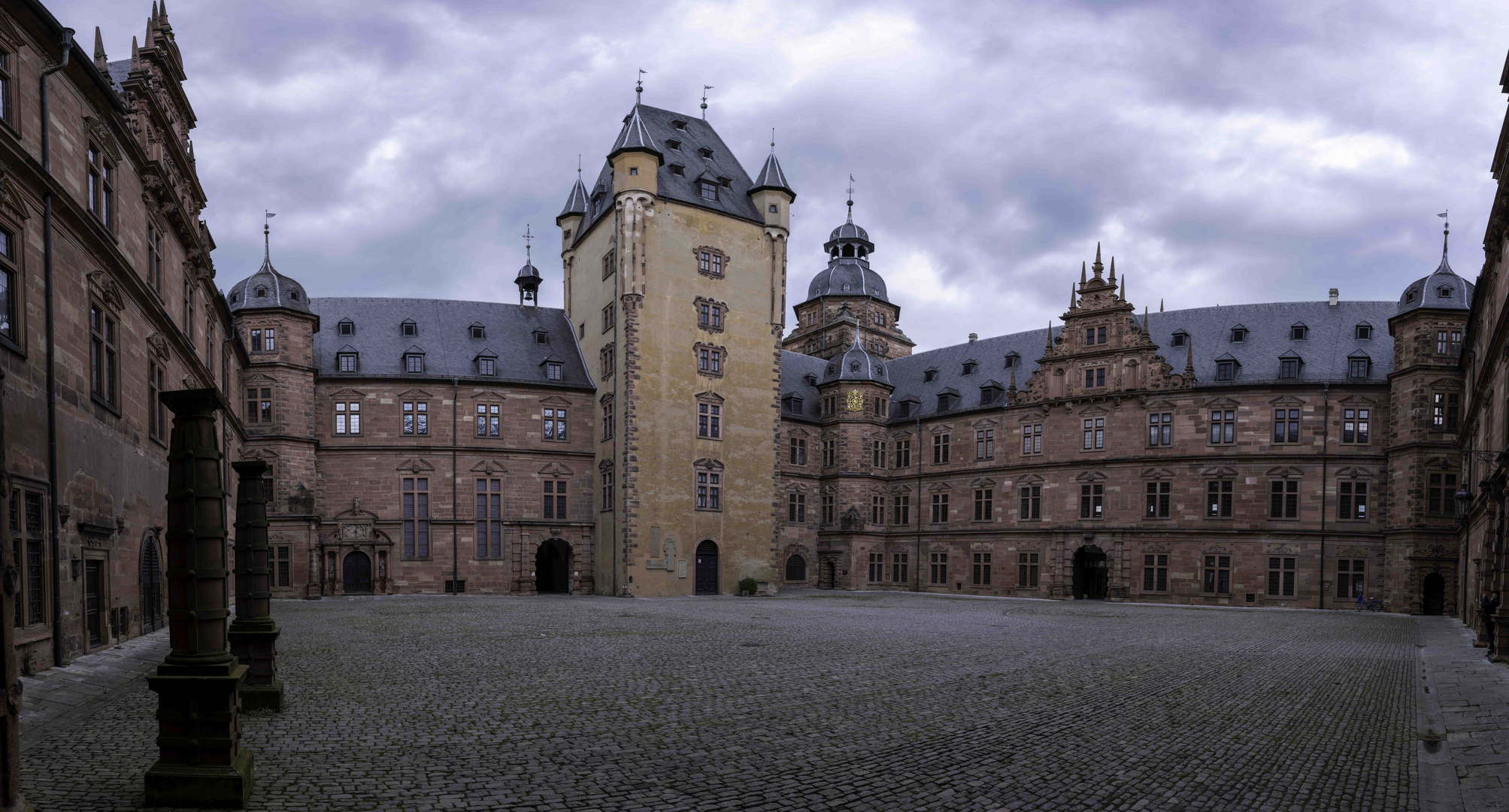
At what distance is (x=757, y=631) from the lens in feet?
80.2

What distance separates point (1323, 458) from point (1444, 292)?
8519mm

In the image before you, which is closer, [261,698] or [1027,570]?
[261,698]

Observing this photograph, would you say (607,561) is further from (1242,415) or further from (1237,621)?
(1242,415)

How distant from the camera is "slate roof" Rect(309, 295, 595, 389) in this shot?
46.6 m

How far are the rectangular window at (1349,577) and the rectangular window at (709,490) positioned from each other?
2882 cm

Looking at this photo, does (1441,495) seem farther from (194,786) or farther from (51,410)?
(51,410)

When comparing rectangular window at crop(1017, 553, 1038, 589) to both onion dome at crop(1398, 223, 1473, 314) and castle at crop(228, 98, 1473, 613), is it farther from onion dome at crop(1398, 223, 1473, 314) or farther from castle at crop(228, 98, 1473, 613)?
onion dome at crop(1398, 223, 1473, 314)

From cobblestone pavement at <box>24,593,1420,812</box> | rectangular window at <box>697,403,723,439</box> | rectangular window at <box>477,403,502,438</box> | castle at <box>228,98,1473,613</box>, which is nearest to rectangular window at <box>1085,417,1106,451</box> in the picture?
castle at <box>228,98,1473,613</box>

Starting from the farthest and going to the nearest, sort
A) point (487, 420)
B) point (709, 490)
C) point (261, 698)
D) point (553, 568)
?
point (553, 568)
point (487, 420)
point (709, 490)
point (261, 698)

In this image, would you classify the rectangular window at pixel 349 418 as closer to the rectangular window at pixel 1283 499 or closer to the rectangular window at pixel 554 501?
the rectangular window at pixel 554 501

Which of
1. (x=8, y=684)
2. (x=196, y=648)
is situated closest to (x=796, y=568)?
(x=196, y=648)

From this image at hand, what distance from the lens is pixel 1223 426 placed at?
44188 millimetres

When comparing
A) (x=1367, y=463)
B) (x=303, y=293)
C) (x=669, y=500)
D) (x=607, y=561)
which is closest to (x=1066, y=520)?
(x=1367, y=463)

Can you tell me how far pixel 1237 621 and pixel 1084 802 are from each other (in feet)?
90.9
